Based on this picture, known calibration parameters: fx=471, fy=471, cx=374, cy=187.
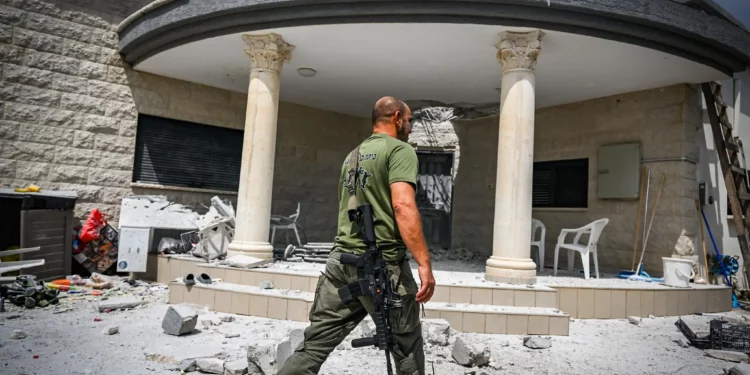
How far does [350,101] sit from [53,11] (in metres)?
5.27

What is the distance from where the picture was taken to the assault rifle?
220 centimetres

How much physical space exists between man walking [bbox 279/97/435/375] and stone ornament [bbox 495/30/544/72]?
4088 mm

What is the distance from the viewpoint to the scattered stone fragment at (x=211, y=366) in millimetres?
3305

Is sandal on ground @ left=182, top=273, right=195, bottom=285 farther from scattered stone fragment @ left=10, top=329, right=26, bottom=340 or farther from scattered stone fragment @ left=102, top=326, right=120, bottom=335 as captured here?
scattered stone fragment @ left=10, top=329, right=26, bottom=340

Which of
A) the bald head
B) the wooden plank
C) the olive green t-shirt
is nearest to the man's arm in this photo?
the olive green t-shirt

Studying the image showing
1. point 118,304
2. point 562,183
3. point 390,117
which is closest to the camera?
point 390,117

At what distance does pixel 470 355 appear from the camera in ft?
12.3

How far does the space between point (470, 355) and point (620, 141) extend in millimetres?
6123

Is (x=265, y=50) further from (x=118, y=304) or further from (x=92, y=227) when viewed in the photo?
(x=92, y=227)

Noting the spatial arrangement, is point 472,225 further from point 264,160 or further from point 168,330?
point 168,330

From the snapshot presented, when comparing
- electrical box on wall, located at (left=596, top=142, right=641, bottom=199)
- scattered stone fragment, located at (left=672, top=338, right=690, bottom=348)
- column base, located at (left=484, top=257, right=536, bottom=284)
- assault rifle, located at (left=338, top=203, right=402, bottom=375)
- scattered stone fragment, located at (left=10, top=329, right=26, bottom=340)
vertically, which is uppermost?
electrical box on wall, located at (left=596, top=142, right=641, bottom=199)

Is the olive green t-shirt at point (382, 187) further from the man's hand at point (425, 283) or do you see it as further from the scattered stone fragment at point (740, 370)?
the scattered stone fragment at point (740, 370)

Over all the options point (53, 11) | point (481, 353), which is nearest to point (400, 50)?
point (481, 353)

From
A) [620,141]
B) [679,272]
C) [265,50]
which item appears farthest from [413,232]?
[620,141]
